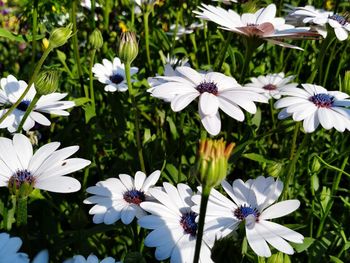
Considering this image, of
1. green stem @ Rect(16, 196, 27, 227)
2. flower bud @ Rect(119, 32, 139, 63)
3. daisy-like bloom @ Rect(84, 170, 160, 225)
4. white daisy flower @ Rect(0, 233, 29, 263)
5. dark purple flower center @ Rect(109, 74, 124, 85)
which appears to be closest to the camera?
white daisy flower @ Rect(0, 233, 29, 263)

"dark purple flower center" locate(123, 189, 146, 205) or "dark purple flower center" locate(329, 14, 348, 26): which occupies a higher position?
"dark purple flower center" locate(329, 14, 348, 26)

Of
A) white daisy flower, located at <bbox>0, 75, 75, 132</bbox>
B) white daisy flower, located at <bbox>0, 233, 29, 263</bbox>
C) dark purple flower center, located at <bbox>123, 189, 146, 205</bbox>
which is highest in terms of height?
white daisy flower, located at <bbox>0, 233, 29, 263</bbox>

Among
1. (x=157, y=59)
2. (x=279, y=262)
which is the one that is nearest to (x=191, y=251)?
(x=279, y=262)

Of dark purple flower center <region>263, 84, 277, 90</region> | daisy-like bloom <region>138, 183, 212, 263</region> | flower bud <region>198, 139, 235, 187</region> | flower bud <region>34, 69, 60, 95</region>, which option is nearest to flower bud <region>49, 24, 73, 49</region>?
flower bud <region>34, 69, 60, 95</region>

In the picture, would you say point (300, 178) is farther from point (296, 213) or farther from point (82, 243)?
point (82, 243)

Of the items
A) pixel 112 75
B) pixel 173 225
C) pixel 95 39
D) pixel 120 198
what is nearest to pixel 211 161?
pixel 173 225

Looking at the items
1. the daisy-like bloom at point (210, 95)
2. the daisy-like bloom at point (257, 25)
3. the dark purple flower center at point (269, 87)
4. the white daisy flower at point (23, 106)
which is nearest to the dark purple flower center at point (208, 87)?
the daisy-like bloom at point (210, 95)

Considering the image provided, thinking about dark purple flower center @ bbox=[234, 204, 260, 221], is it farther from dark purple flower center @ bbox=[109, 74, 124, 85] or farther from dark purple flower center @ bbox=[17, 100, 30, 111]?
dark purple flower center @ bbox=[109, 74, 124, 85]
